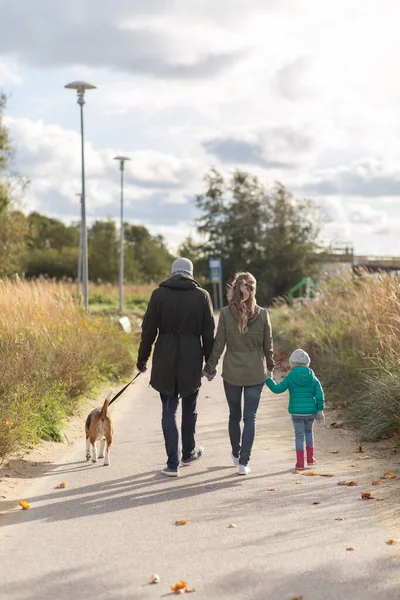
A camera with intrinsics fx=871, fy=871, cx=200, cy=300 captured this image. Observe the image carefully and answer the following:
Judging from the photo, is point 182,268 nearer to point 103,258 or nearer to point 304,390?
point 304,390

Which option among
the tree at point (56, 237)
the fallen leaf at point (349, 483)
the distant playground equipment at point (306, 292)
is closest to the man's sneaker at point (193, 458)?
the fallen leaf at point (349, 483)

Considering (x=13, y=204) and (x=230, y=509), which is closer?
(x=230, y=509)

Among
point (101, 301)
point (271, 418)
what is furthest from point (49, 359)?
point (101, 301)

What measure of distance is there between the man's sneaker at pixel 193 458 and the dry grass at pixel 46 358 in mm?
1589

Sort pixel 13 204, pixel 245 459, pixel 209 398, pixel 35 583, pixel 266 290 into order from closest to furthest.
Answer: pixel 35 583, pixel 245 459, pixel 209 398, pixel 13 204, pixel 266 290

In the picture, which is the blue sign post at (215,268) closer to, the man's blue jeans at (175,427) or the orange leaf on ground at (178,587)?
the man's blue jeans at (175,427)

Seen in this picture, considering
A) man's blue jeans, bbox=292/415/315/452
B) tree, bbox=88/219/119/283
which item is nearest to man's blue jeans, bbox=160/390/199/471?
man's blue jeans, bbox=292/415/315/452

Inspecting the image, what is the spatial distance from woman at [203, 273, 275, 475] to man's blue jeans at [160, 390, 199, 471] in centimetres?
39

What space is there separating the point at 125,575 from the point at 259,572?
2.54 ft

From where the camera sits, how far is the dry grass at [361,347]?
9.56 metres

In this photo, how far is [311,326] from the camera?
1823 cm

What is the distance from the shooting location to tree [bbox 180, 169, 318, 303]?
179 ft

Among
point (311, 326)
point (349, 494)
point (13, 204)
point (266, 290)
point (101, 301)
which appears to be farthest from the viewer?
point (266, 290)

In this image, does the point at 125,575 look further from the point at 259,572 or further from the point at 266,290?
the point at 266,290
